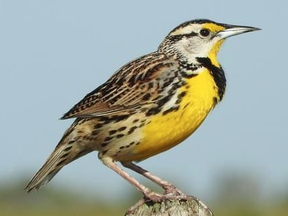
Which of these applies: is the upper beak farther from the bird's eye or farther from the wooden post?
the wooden post

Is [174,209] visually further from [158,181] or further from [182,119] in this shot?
[182,119]

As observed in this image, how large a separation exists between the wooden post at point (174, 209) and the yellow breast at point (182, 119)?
45.2 inches

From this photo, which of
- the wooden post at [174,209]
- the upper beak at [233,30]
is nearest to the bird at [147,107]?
the upper beak at [233,30]

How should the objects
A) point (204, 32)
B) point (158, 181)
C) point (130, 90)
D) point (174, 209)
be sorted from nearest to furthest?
point (174, 209) < point (158, 181) < point (130, 90) < point (204, 32)

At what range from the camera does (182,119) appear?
6551 mm

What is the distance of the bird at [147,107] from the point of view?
6.59m

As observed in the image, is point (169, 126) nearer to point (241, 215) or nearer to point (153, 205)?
point (153, 205)

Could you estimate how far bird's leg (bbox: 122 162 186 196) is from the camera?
5.83 metres

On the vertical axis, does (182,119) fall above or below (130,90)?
below

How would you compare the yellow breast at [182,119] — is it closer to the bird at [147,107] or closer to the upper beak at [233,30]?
the bird at [147,107]

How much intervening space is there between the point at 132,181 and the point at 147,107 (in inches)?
17.4

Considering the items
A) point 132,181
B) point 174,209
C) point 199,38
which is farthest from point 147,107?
point 174,209

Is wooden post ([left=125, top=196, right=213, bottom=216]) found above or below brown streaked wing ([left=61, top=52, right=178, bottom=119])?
below

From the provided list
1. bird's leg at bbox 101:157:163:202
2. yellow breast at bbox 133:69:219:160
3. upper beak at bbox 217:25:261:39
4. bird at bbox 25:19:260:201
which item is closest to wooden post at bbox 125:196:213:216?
bird's leg at bbox 101:157:163:202
